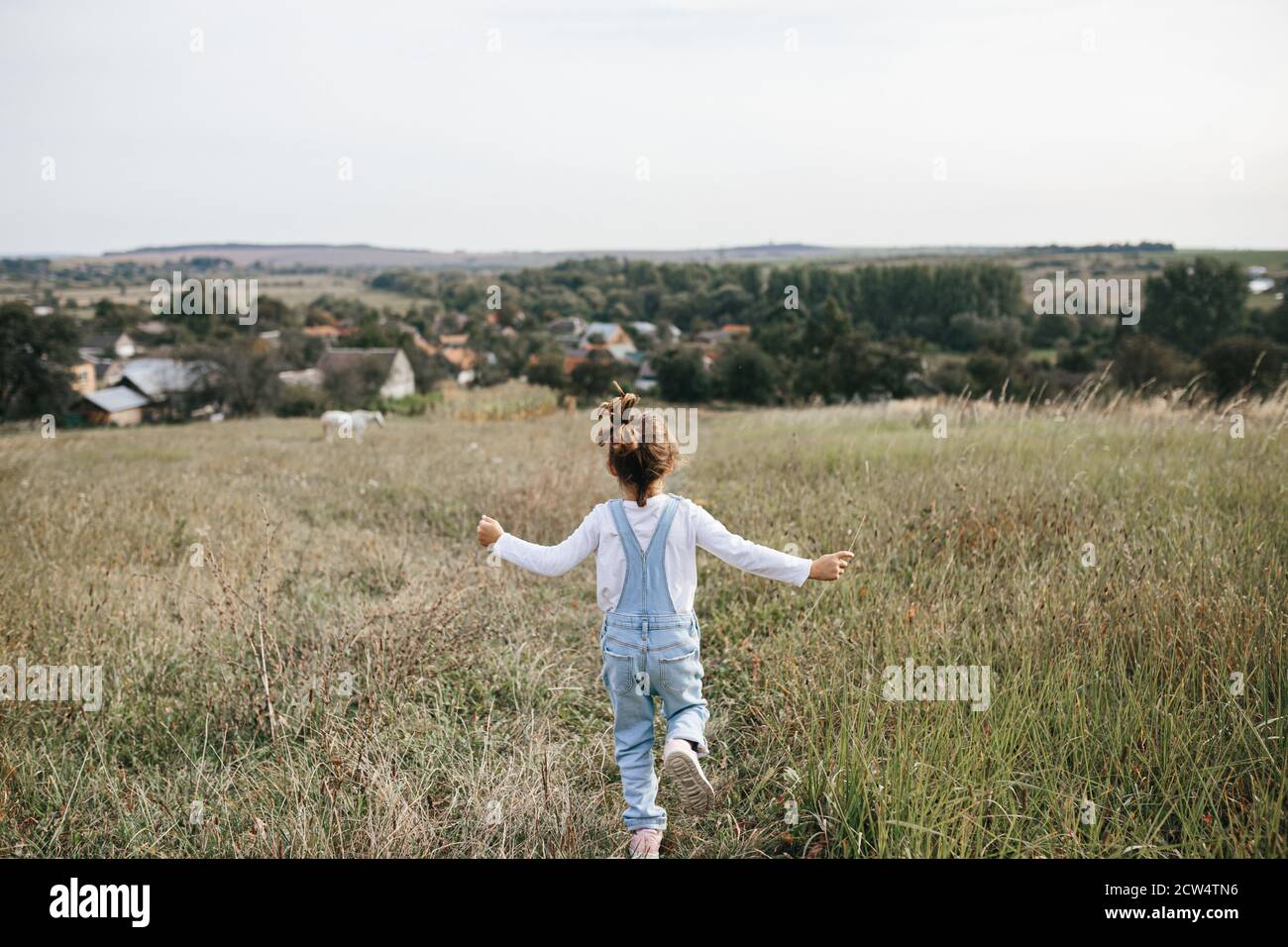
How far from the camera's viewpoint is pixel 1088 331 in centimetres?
4938

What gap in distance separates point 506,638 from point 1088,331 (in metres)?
53.5

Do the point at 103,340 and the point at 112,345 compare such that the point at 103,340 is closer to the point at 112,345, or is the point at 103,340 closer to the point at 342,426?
the point at 112,345

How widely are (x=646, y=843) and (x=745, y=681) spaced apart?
145 cm

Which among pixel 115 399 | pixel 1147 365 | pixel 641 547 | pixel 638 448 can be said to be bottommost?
pixel 115 399

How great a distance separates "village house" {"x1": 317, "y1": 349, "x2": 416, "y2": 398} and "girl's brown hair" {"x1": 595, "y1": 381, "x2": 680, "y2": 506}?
4377 centimetres

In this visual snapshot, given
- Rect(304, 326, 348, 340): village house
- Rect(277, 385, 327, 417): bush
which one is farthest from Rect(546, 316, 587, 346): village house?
Rect(277, 385, 327, 417): bush

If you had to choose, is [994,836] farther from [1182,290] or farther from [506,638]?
[1182,290]

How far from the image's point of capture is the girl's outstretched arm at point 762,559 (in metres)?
2.63

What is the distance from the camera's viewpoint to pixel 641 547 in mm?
2797

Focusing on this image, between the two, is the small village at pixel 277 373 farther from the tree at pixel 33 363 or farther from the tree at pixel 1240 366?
the tree at pixel 1240 366

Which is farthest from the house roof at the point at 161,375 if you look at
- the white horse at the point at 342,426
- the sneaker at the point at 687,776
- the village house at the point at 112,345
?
the sneaker at the point at 687,776

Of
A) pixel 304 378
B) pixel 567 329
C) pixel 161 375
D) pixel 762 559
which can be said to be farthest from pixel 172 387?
pixel 762 559

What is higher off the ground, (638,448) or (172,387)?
(172,387)
